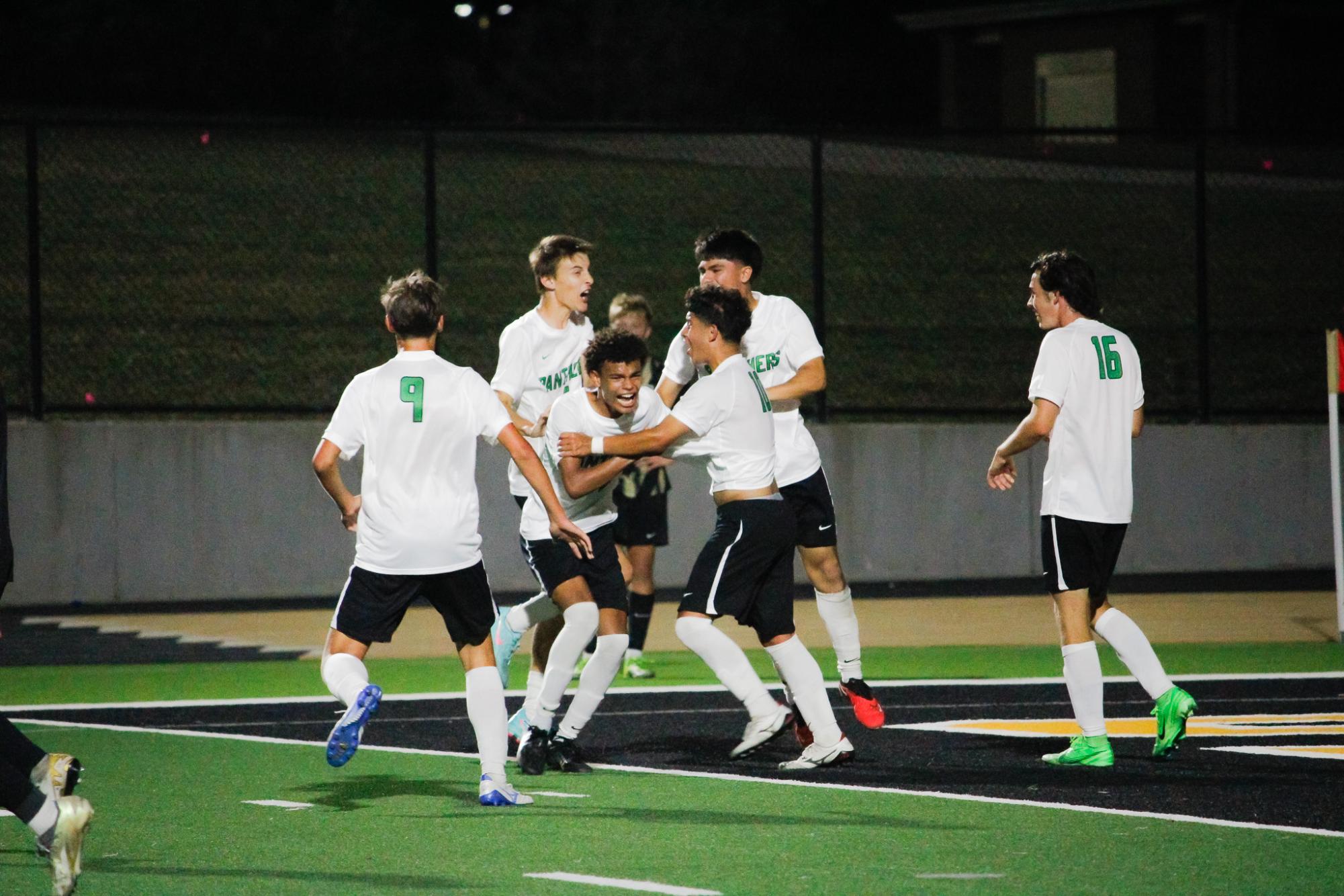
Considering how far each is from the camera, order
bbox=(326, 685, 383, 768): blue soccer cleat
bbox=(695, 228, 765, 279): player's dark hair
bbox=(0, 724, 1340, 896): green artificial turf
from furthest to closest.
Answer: bbox=(695, 228, 765, 279): player's dark hair → bbox=(326, 685, 383, 768): blue soccer cleat → bbox=(0, 724, 1340, 896): green artificial turf

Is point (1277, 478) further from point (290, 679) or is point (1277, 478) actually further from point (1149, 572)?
point (290, 679)

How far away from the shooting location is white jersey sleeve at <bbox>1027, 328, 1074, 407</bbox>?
314 inches

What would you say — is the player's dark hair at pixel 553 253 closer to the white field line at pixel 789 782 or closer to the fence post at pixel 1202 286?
the white field line at pixel 789 782

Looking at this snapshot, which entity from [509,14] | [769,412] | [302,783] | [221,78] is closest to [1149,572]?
[769,412]

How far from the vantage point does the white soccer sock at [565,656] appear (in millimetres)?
7855

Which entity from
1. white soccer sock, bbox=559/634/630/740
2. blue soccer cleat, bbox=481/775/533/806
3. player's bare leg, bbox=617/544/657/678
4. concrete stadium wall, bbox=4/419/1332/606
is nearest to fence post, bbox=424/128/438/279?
concrete stadium wall, bbox=4/419/1332/606

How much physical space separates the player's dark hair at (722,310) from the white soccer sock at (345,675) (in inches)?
70.2

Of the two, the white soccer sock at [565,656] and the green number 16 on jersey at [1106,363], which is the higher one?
the green number 16 on jersey at [1106,363]

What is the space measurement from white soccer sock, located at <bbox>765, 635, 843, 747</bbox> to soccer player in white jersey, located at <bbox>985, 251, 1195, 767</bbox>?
99 centimetres

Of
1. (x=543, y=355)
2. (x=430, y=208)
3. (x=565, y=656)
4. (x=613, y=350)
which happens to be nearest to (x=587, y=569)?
(x=565, y=656)

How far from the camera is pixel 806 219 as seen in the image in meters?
27.0

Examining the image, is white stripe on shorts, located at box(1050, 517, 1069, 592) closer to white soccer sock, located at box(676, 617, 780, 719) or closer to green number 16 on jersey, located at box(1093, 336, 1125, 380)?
green number 16 on jersey, located at box(1093, 336, 1125, 380)

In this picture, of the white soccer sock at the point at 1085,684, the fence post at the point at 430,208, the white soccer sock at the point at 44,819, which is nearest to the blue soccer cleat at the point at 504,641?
the white soccer sock at the point at 1085,684

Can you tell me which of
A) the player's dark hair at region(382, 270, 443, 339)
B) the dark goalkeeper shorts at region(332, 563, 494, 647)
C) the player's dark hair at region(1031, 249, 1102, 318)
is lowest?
the dark goalkeeper shorts at region(332, 563, 494, 647)
